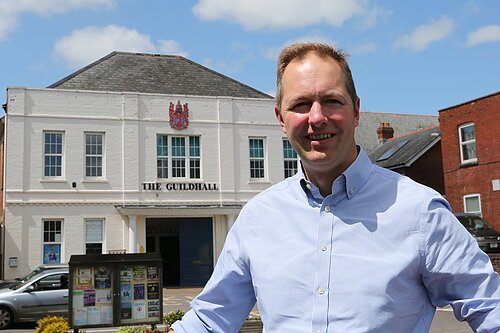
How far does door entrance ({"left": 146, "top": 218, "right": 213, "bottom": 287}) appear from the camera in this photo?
2609 cm

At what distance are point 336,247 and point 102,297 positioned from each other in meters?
9.03

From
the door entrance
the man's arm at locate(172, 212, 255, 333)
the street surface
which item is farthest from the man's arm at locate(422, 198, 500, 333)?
the door entrance

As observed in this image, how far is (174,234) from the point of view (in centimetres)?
2675

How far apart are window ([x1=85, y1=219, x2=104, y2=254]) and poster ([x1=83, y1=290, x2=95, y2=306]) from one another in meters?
15.0

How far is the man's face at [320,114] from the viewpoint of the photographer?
1.96m

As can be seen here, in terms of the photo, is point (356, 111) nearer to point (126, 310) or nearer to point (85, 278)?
point (126, 310)

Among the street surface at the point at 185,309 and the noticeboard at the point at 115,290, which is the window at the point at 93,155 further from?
the noticeboard at the point at 115,290

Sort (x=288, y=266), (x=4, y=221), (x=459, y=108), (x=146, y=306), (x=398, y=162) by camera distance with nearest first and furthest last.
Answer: (x=288, y=266) < (x=146, y=306) < (x=4, y=221) < (x=459, y=108) < (x=398, y=162)

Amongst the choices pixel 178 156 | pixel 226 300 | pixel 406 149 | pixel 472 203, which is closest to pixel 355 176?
pixel 226 300

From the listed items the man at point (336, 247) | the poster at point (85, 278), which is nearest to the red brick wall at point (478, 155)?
the poster at point (85, 278)

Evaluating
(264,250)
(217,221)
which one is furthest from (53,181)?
(264,250)

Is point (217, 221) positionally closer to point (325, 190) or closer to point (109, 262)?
point (109, 262)

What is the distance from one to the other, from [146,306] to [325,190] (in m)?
8.82

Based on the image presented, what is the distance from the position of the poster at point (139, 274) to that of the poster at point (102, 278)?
0.45 meters
